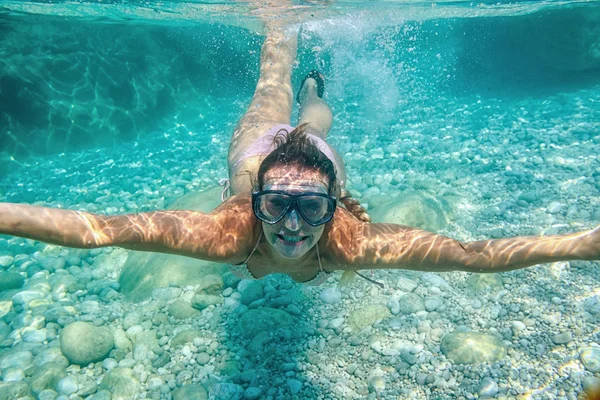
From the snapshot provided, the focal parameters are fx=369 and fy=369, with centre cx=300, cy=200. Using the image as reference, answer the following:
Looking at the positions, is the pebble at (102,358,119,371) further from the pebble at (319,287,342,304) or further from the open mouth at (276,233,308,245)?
the open mouth at (276,233,308,245)

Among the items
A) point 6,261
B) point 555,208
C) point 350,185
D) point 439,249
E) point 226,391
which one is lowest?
point 6,261

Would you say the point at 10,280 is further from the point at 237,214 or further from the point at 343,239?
the point at 343,239

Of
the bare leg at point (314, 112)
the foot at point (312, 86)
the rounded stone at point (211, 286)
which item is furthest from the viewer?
the foot at point (312, 86)

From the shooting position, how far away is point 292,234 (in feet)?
10.3

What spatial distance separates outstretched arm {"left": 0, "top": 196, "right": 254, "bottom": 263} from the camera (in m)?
2.84

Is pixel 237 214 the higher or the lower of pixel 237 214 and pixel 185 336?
the higher

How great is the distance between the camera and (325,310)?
4.89 metres

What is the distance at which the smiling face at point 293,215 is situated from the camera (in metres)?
3.09

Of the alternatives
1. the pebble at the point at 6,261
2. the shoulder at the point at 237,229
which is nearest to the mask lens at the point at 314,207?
the shoulder at the point at 237,229

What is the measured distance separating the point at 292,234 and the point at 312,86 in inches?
241

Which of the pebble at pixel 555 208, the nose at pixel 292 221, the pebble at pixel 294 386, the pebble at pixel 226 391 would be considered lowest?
the pebble at pixel 226 391

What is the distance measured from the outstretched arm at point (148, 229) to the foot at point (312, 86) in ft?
16.8

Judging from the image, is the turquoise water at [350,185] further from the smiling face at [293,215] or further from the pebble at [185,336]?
the smiling face at [293,215]

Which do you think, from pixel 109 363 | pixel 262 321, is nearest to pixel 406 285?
pixel 262 321
